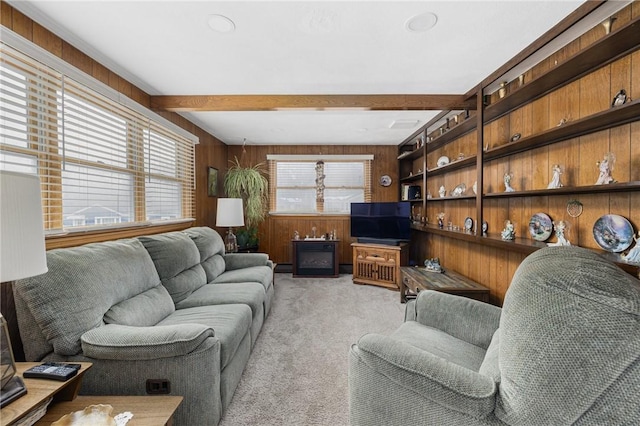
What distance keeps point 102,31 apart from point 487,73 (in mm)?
2963

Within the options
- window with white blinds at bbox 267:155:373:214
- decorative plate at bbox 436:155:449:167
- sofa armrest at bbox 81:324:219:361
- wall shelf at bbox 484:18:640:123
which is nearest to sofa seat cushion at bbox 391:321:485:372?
sofa armrest at bbox 81:324:219:361

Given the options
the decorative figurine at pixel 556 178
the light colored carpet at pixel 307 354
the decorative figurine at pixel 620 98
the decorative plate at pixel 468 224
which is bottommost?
the light colored carpet at pixel 307 354

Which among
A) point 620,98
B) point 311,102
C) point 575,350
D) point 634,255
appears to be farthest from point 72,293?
point 620,98

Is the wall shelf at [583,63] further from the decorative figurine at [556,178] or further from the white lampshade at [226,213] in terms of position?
the white lampshade at [226,213]

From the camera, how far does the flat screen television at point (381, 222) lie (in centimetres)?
428

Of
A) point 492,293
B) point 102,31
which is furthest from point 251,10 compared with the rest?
point 492,293

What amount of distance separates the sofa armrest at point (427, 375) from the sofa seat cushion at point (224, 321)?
2.71 ft

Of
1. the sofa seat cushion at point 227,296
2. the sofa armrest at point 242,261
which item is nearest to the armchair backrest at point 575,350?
the sofa seat cushion at point 227,296

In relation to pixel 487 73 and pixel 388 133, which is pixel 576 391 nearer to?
pixel 487 73

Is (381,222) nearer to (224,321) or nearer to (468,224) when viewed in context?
(468,224)

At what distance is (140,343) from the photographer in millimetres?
1366

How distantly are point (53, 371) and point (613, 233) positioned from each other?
116 inches

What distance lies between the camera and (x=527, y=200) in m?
2.24

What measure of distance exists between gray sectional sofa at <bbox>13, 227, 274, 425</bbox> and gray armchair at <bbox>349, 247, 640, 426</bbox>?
85 cm
